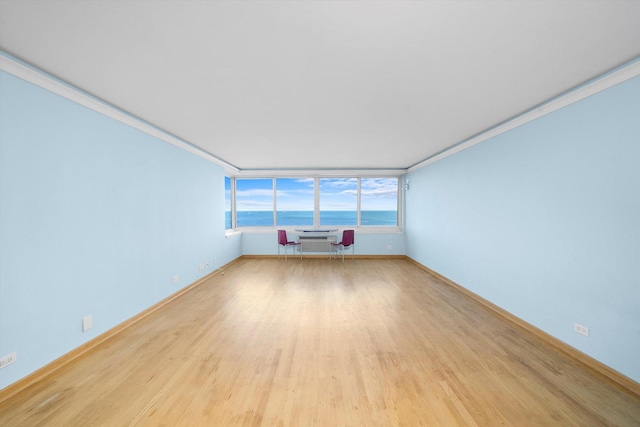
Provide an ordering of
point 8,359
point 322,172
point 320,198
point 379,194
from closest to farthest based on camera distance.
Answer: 1. point 8,359
2. point 322,172
3. point 320,198
4. point 379,194

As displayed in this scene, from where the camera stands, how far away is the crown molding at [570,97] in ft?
6.97

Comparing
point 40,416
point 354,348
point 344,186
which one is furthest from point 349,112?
point 344,186

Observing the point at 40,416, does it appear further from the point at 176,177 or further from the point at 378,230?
the point at 378,230

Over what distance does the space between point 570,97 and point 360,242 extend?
556 centimetres

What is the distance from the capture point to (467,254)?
4.47 m

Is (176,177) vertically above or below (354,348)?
above

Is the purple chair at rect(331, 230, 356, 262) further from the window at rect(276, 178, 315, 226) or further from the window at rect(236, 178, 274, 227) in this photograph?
the window at rect(276, 178, 315, 226)

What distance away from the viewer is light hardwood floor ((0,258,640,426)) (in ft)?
5.98

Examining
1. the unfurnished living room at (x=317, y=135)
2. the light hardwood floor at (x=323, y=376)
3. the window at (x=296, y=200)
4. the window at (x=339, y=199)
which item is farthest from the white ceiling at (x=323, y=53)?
the window at (x=296, y=200)

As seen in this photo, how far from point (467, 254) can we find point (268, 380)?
3.72m

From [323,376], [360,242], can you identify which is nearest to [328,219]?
[360,242]

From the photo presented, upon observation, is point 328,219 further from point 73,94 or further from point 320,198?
point 73,94

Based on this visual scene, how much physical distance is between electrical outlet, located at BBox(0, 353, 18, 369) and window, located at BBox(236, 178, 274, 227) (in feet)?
32.4

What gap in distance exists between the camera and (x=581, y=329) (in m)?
2.50
